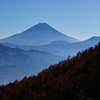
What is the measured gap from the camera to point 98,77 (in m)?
7.71

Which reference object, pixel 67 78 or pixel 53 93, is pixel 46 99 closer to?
pixel 53 93

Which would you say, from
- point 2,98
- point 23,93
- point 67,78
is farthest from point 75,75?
point 2,98

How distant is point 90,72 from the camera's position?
7.99 m

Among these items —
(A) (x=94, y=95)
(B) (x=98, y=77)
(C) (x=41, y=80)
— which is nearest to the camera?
(A) (x=94, y=95)

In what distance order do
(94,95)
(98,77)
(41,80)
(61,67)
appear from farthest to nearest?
(61,67), (41,80), (98,77), (94,95)

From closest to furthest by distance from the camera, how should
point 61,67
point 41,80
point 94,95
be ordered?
point 94,95 < point 41,80 < point 61,67

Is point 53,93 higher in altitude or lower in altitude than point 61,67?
lower

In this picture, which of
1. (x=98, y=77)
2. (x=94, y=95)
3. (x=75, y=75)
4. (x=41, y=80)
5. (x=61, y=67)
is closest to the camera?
(x=94, y=95)

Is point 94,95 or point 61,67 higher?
point 61,67

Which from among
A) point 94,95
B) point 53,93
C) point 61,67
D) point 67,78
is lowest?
point 94,95

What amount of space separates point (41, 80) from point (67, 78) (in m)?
1.92

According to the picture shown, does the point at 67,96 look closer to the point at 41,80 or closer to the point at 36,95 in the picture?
the point at 36,95

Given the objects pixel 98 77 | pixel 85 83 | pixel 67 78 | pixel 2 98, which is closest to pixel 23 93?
pixel 2 98

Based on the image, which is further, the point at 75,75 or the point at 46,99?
the point at 75,75
